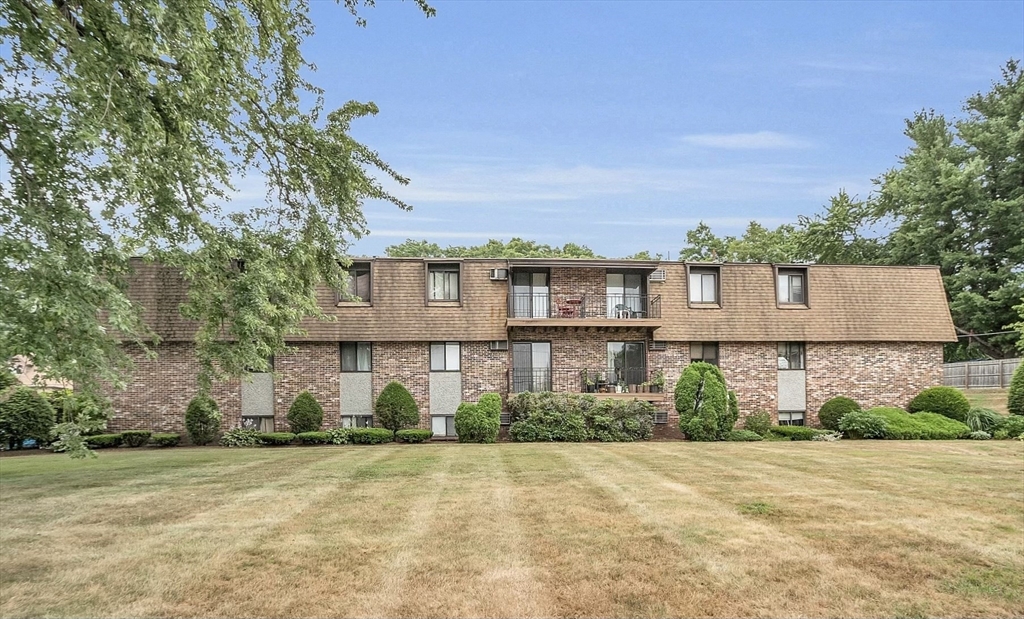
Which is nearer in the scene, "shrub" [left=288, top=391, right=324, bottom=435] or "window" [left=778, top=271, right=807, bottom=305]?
"shrub" [left=288, top=391, right=324, bottom=435]

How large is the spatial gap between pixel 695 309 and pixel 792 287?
4.19 metres

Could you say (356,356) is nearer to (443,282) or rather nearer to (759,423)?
(443,282)

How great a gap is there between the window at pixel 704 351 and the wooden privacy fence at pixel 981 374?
1248 centimetres

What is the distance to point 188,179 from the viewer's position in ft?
29.0

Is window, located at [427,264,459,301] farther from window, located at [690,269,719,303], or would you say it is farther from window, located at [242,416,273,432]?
window, located at [690,269,719,303]

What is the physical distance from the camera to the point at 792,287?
2519 centimetres

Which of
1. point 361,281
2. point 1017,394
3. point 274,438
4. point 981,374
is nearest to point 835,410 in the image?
point 1017,394

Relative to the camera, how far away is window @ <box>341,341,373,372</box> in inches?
896

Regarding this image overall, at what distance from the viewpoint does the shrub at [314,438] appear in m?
20.9

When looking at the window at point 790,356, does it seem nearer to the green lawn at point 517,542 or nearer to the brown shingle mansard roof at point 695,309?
the brown shingle mansard roof at point 695,309

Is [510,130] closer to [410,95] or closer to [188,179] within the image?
[410,95]

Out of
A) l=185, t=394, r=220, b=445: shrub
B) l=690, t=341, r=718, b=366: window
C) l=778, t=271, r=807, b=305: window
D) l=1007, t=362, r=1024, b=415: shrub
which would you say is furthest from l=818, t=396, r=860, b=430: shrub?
l=185, t=394, r=220, b=445: shrub

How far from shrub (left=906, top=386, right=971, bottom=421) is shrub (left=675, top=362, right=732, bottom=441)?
25.6 feet

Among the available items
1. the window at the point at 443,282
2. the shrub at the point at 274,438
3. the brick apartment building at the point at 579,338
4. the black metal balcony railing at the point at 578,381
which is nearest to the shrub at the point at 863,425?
the brick apartment building at the point at 579,338
